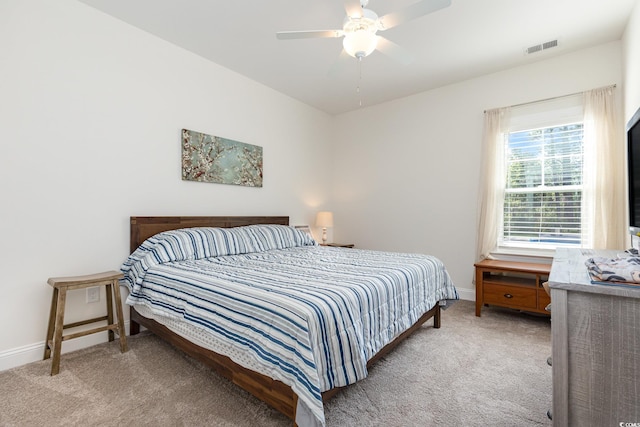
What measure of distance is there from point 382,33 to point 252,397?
315 centimetres

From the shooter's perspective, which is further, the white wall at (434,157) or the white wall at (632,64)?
the white wall at (434,157)

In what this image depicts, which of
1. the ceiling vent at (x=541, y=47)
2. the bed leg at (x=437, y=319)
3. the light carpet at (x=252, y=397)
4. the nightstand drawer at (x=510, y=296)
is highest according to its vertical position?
the ceiling vent at (x=541, y=47)

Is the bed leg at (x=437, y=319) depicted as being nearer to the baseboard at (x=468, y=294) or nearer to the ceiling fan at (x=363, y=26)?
the baseboard at (x=468, y=294)

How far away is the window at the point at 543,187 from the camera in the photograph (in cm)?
319

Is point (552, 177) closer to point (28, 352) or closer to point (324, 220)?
point (324, 220)

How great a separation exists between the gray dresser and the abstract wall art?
10.4 feet

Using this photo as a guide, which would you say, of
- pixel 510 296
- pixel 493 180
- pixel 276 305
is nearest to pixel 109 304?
pixel 276 305

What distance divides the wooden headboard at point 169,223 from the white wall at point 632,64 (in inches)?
146

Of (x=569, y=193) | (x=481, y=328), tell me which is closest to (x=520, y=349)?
(x=481, y=328)

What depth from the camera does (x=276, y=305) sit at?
4.76 feet

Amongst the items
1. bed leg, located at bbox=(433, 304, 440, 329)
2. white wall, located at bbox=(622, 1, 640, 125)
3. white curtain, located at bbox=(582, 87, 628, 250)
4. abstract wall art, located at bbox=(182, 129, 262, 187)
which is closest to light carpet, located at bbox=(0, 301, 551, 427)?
bed leg, located at bbox=(433, 304, 440, 329)

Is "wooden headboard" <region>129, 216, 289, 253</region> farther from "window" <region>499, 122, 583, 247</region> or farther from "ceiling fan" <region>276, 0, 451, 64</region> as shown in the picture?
"window" <region>499, 122, 583, 247</region>

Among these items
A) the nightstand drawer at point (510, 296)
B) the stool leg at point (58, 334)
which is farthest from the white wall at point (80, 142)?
the nightstand drawer at point (510, 296)

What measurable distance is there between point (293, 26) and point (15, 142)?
235 centimetres
